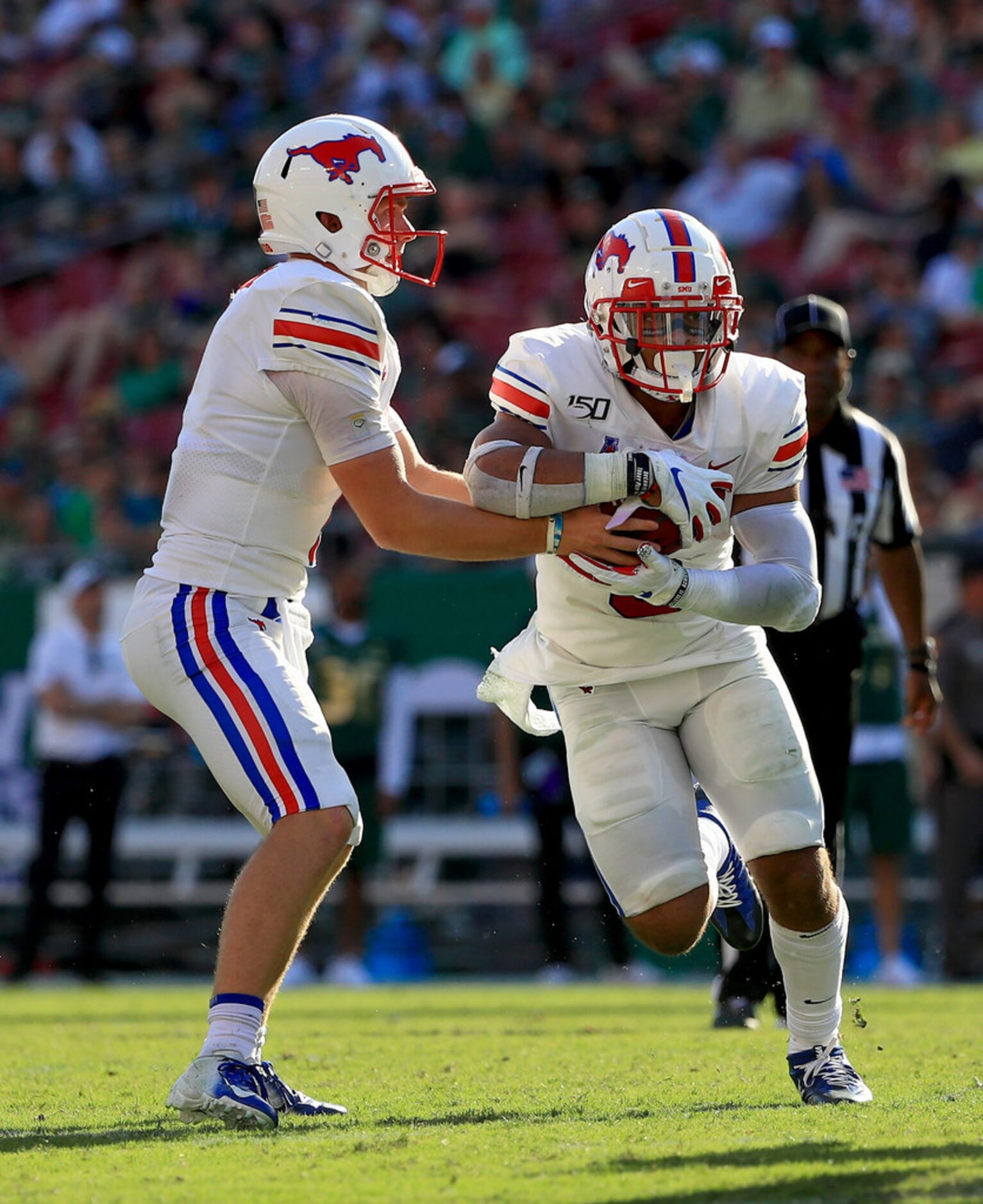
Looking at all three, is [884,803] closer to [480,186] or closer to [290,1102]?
[290,1102]

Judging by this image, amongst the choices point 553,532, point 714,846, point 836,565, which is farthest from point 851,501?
point 553,532

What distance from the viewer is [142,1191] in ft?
10.2

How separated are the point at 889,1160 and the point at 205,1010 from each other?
4.59 metres

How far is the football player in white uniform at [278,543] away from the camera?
12.6 feet

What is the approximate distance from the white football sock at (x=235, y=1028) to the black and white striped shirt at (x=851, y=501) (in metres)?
2.65

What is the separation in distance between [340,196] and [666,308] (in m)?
0.74

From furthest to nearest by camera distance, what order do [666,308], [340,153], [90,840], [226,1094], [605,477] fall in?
[90,840] → [340,153] → [666,308] → [605,477] → [226,1094]

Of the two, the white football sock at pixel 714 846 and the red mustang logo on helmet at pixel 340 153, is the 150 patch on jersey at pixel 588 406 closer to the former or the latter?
the red mustang logo on helmet at pixel 340 153

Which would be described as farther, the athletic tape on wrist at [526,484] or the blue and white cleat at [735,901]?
the blue and white cleat at [735,901]

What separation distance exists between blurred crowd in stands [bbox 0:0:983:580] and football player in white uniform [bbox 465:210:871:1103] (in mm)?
5499

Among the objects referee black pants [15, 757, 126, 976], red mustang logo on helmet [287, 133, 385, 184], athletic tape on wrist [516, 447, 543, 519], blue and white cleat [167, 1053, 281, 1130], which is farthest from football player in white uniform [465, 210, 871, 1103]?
referee black pants [15, 757, 126, 976]

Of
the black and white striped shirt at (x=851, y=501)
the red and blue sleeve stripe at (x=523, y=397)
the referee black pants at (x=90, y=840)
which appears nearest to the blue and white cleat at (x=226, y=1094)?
the red and blue sleeve stripe at (x=523, y=397)

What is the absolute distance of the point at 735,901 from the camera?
4.68 metres

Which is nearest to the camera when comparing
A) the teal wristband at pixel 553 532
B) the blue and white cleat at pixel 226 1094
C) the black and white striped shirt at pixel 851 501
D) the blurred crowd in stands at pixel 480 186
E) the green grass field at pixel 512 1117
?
the green grass field at pixel 512 1117
